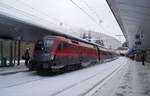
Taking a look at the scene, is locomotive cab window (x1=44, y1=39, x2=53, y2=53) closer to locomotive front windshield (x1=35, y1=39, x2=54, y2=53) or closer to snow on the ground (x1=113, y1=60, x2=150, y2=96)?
locomotive front windshield (x1=35, y1=39, x2=54, y2=53)

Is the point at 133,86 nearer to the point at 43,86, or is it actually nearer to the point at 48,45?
the point at 43,86

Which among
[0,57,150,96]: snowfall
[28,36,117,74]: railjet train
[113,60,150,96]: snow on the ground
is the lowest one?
[113,60,150,96]: snow on the ground

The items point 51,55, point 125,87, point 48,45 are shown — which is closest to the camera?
point 125,87

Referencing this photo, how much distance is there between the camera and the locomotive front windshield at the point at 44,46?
44.2 feet

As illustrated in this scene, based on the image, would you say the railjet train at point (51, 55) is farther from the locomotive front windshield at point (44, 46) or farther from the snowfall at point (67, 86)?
the snowfall at point (67, 86)

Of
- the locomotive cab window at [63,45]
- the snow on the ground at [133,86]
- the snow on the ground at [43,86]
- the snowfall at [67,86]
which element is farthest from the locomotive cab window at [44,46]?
the snow on the ground at [133,86]

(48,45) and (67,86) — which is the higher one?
(48,45)

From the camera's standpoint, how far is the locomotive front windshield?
1347 cm

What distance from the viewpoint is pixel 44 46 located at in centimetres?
1370

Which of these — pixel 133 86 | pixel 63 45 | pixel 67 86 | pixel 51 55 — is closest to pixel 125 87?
pixel 133 86

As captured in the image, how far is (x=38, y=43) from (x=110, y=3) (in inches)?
235

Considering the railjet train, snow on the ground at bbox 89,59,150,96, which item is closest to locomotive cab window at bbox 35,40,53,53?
the railjet train

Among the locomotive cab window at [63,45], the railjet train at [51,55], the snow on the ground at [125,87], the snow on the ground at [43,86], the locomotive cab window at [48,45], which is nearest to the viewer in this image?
the snow on the ground at [43,86]

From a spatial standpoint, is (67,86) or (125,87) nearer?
(67,86)
